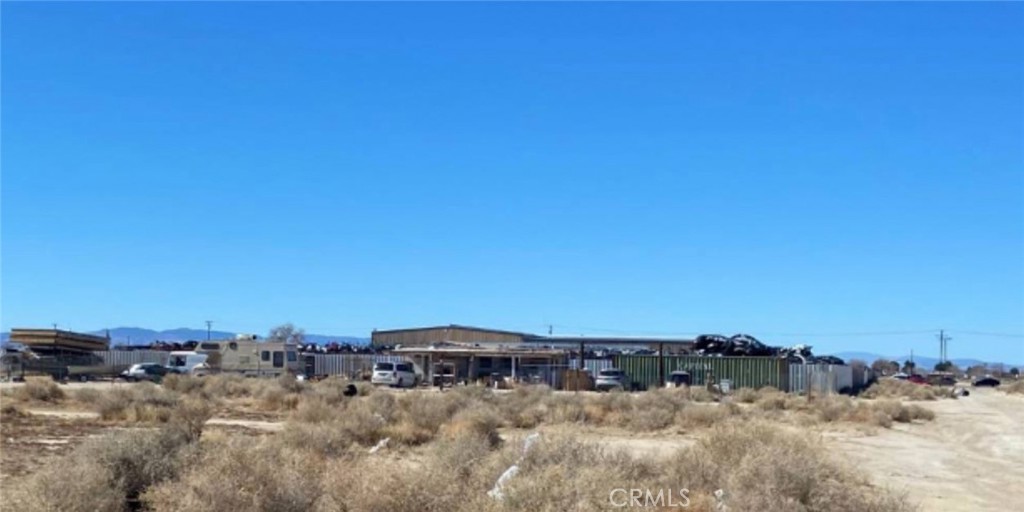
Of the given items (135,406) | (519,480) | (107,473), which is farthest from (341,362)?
(519,480)

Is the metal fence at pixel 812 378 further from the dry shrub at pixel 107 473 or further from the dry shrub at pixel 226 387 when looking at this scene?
the dry shrub at pixel 107 473

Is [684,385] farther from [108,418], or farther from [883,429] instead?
[108,418]

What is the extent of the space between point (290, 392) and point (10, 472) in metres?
25.7

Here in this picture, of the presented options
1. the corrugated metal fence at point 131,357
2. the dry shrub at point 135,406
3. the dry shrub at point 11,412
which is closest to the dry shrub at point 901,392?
the dry shrub at point 135,406

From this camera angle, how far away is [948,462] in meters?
24.7

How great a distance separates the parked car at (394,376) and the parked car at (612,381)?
32.2 ft

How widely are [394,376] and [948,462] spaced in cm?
3548

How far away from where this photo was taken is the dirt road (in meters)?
18.0

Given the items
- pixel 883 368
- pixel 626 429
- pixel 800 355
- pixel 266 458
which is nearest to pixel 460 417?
pixel 626 429

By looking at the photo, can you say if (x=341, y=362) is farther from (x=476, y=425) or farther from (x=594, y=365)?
(x=476, y=425)

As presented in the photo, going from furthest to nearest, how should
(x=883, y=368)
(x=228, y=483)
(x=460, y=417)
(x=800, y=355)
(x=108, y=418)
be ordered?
(x=883, y=368), (x=800, y=355), (x=108, y=418), (x=460, y=417), (x=228, y=483)

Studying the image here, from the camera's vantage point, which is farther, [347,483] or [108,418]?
[108,418]

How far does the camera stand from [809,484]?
1313cm

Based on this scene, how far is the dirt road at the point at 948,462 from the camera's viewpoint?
59.0 ft
